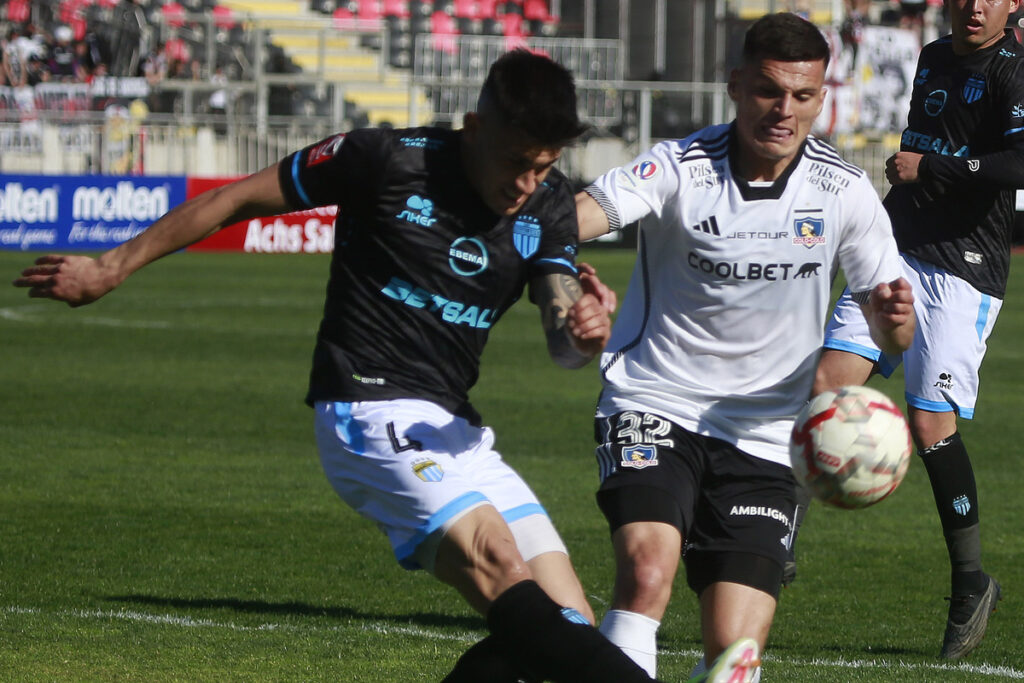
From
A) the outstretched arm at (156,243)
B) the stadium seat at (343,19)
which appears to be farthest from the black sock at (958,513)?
the stadium seat at (343,19)

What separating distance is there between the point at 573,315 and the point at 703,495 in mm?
835

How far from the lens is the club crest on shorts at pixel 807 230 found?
14.7ft

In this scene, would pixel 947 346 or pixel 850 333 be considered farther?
pixel 947 346

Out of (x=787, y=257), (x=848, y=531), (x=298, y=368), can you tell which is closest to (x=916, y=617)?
(x=848, y=531)

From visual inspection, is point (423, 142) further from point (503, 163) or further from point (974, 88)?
point (974, 88)

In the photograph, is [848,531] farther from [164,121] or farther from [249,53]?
[249,53]

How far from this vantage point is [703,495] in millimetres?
4391

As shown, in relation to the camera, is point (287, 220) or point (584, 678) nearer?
point (584, 678)

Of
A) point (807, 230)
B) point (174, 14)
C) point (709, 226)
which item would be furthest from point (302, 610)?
point (174, 14)

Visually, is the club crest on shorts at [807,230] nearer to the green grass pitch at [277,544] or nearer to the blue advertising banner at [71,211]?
the green grass pitch at [277,544]

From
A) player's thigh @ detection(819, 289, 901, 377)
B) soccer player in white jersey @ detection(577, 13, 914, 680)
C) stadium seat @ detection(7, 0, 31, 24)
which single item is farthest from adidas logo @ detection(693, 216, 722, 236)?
stadium seat @ detection(7, 0, 31, 24)

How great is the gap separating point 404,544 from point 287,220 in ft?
69.8

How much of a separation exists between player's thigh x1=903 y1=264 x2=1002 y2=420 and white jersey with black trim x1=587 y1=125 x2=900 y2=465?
1469 mm

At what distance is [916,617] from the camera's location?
20.5 feet
